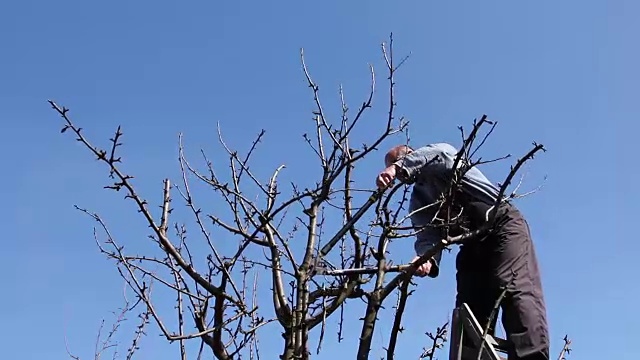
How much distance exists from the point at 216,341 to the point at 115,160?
735mm

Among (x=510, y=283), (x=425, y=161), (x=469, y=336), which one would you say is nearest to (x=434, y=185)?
(x=425, y=161)

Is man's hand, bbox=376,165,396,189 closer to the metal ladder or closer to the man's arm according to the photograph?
the man's arm

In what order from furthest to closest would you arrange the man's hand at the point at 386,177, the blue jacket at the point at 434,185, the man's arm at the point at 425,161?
1. the blue jacket at the point at 434,185
2. the man's arm at the point at 425,161
3. the man's hand at the point at 386,177

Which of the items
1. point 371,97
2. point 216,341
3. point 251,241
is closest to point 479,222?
point 371,97

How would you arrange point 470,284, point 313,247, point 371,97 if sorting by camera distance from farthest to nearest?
point 470,284 < point 371,97 < point 313,247

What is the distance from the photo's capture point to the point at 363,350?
245cm

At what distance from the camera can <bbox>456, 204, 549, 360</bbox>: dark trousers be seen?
3.34 m

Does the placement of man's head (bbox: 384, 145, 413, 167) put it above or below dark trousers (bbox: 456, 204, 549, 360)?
above

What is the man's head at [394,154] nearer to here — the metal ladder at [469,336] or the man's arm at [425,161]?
the man's arm at [425,161]

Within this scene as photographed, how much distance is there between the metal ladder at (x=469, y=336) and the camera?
320 cm

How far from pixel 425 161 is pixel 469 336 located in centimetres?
76

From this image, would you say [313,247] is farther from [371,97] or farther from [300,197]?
[371,97]

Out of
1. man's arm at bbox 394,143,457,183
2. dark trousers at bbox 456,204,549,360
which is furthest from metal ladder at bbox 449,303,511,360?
man's arm at bbox 394,143,457,183

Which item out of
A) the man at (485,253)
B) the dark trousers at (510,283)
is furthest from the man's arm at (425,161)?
the dark trousers at (510,283)
